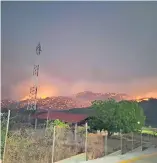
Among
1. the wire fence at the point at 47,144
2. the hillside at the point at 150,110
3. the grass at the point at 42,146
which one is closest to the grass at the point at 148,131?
the hillside at the point at 150,110

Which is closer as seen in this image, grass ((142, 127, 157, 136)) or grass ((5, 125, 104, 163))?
grass ((5, 125, 104, 163))

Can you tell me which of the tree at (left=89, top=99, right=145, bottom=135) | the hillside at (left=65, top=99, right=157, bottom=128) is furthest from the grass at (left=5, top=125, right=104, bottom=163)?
the tree at (left=89, top=99, right=145, bottom=135)

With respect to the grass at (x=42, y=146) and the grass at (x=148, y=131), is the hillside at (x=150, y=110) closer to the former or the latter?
the grass at (x=148, y=131)

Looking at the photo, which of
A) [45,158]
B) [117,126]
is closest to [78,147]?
[45,158]

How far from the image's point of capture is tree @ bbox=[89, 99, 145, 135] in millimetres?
6826

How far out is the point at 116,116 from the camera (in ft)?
23.4

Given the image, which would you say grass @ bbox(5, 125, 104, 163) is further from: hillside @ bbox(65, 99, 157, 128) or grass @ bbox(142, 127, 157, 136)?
grass @ bbox(142, 127, 157, 136)

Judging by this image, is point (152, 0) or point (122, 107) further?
point (122, 107)

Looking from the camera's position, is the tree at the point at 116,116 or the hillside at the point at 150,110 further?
the tree at the point at 116,116

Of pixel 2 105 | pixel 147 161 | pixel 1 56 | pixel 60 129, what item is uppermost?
pixel 1 56

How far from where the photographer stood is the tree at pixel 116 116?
22.4 ft

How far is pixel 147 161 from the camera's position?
13.6 ft

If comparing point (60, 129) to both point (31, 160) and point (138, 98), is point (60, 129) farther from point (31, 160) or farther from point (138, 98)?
point (138, 98)

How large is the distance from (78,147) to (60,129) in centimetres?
43
